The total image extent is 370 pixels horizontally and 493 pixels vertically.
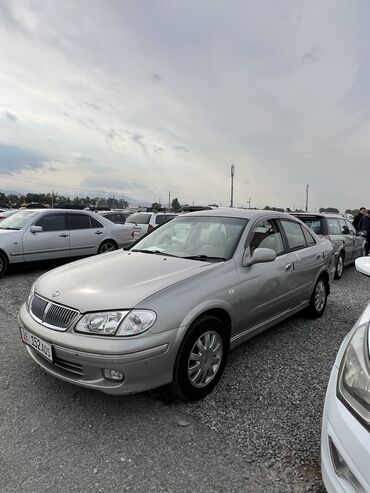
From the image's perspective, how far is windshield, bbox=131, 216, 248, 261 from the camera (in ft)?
11.5

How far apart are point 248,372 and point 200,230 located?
1574mm

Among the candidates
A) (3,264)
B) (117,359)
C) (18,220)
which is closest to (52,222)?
(18,220)

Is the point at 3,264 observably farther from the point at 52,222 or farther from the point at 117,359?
the point at 117,359

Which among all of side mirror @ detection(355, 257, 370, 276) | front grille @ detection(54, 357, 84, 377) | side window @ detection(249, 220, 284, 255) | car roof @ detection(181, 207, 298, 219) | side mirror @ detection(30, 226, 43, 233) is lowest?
front grille @ detection(54, 357, 84, 377)

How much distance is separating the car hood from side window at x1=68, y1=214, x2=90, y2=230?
521 centimetres

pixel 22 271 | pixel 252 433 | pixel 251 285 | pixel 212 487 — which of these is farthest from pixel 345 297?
pixel 22 271

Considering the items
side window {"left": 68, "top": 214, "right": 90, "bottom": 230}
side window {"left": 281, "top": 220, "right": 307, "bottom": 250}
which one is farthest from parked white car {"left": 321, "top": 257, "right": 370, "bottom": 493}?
side window {"left": 68, "top": 214, "right": 90, "bottom": 230}

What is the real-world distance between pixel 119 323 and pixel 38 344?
0.81 metres

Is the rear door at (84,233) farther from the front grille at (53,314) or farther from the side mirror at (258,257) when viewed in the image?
the side mirror at (258,257)

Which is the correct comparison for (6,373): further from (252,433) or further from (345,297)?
(345,297)

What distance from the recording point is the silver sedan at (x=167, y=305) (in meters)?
2.45

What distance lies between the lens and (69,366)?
Result: 2.57 m

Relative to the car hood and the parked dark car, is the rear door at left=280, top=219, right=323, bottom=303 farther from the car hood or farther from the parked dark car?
the parked dark car

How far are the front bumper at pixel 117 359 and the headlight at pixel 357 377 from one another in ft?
3.93
